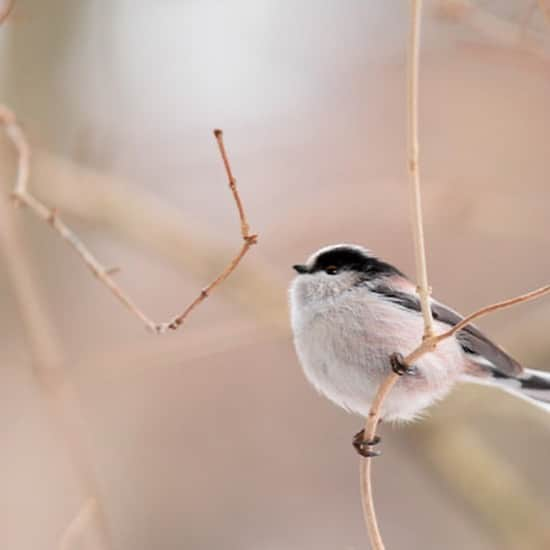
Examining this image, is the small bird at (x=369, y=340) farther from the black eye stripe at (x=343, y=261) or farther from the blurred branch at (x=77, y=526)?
the blurred branch at (x=77, y=526)

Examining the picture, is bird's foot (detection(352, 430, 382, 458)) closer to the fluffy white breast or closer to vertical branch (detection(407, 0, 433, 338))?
the fluffy white breast

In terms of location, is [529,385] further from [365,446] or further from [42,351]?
[42,351]

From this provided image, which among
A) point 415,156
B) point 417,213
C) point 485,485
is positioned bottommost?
point 485,485

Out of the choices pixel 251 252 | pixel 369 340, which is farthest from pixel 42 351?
pixel 251 252

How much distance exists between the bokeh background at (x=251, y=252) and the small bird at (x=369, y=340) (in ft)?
3.15

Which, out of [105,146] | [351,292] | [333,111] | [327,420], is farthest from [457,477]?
[333,111]

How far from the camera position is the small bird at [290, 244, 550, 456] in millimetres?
2518

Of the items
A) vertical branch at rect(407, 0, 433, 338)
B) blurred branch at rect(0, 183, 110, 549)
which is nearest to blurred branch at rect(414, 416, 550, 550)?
blurred branch at rect(0, 183, 110, 549)

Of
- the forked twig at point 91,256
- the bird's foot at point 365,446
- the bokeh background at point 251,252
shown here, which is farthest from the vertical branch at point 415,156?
the bokeh background at point 251,252

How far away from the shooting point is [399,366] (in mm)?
2078

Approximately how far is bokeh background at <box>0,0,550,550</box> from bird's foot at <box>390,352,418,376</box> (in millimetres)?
1219

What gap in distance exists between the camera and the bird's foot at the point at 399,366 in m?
1.99

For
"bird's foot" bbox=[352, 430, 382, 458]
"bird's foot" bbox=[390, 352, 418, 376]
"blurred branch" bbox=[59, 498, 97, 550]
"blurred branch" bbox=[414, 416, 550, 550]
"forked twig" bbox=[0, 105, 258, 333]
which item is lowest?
"blurred branch" bbox=[414, 416, 550, 550]

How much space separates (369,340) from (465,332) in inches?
15.1
